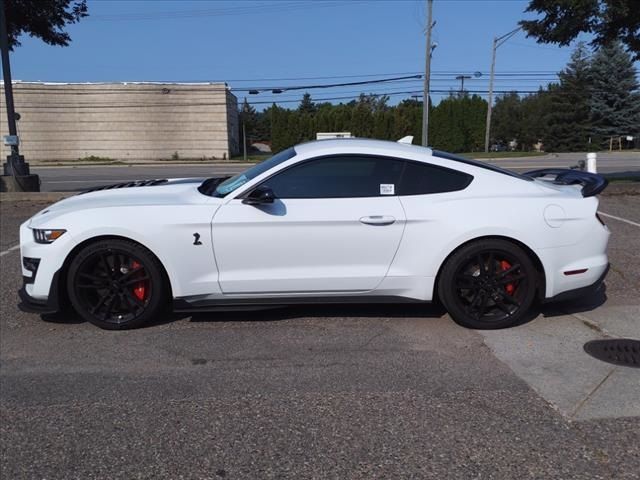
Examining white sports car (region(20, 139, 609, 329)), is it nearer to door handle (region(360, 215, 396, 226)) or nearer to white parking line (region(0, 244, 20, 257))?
door handle (region(360, 215, 396, 226))

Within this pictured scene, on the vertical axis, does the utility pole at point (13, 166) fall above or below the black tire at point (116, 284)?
above

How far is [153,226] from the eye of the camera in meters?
4.30

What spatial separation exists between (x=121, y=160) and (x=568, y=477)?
153 feet

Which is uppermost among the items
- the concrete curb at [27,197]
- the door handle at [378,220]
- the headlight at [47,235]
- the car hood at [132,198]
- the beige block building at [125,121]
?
the beige block building at [125,121]

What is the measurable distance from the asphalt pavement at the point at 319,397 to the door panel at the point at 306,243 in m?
0.41

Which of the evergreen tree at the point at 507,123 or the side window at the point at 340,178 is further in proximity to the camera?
the evergreen tree at the point at 507,123

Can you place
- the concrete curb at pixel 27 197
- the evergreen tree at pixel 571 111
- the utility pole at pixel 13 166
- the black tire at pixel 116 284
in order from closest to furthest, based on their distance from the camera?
the black tire at pixel 116 284, the concrete curb at pixel 27 197, the utility pole at pixel 13 166, the evergreen tree at pixel 571 111

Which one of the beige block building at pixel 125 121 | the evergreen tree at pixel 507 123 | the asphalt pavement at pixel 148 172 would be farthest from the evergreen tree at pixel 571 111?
the beige block building at pixel 125 121

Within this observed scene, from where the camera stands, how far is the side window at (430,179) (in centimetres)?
445

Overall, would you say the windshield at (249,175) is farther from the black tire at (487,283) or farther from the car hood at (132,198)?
the black tire at (487,283)

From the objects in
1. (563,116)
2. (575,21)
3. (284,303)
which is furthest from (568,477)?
(563,116)

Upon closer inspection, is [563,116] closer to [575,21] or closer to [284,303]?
[575,21]

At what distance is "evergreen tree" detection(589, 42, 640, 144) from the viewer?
53.0m

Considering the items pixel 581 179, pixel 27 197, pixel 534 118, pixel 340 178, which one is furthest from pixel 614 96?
pixel 340 178
